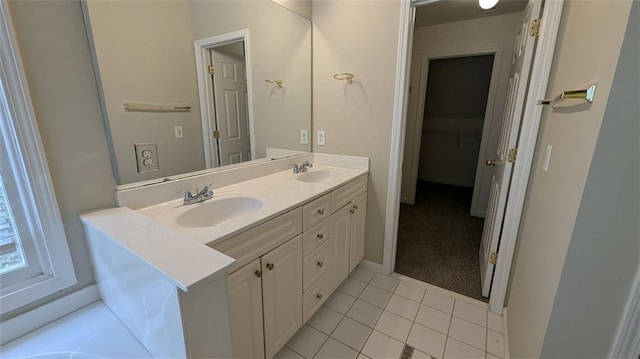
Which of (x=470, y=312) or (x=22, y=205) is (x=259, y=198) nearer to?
(x=22, y=205)

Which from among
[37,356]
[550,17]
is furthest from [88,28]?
[550,17]

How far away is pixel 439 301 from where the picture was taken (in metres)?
1.91

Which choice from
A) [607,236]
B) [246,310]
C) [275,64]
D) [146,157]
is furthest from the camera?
[275,64]

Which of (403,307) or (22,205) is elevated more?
(22,205)

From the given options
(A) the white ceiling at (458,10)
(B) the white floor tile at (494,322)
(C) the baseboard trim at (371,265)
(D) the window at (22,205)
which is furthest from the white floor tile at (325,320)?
(A) the white ceiling at (458,10)

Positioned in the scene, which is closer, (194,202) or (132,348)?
(132,348)

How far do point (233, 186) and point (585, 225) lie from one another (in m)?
1.56

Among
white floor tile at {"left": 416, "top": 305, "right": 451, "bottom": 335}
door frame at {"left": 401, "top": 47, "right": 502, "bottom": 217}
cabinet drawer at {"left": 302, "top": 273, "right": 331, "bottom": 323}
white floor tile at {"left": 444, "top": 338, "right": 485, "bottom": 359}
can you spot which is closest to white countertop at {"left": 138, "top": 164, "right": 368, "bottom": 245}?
cabinet drawer at {"left": 302, "top": 273, "right": 331, "bottom": 323}

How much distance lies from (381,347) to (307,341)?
43cm

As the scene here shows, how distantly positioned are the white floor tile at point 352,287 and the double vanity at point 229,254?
16 cm

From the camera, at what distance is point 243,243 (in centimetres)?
105

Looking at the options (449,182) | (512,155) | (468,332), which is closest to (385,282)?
(468,332)

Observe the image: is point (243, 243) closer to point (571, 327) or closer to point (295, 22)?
point (571, 327)

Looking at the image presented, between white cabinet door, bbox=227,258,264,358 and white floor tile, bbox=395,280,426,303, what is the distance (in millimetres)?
1193
